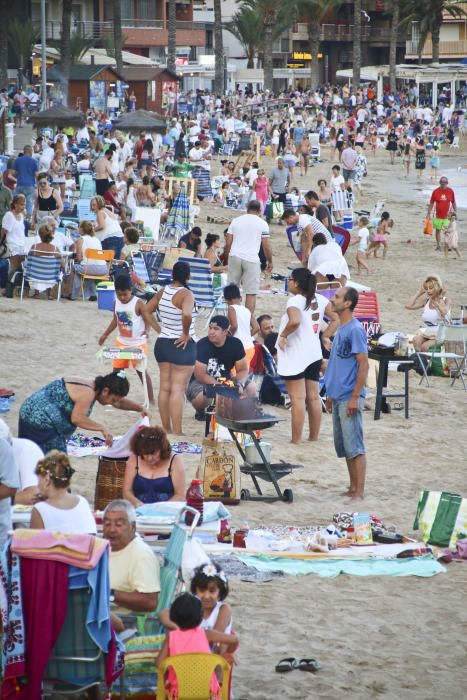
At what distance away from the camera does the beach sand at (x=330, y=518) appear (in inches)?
225

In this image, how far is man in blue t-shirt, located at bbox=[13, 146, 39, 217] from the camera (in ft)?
60.8

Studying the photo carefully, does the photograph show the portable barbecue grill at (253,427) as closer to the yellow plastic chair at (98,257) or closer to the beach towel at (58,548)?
the beach towel at (58,548)

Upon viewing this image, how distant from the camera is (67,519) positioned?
18.1 feet

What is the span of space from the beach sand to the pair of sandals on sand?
0.04 m

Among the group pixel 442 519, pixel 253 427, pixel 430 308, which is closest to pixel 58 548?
pixel 442 519

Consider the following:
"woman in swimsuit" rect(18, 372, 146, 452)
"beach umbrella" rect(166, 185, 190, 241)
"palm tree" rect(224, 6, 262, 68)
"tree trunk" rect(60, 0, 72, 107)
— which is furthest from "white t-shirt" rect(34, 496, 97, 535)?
"palm tree" rect(224, 6, 262, 68)

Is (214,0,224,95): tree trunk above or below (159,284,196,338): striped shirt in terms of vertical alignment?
above

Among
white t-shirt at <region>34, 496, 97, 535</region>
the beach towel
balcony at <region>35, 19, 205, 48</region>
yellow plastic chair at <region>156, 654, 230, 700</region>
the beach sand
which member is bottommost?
the beach sand

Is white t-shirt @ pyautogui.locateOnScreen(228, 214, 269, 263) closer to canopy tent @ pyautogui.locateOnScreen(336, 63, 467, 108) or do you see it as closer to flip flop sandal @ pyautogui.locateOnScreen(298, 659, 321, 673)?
flip flop sandal @ pyautogui.locateOnScreen(298, 659, 321, 673)

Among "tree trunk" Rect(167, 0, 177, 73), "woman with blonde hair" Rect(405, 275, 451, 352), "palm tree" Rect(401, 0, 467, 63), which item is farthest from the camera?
"palm tree" Rect(401, 0, 467, 63)

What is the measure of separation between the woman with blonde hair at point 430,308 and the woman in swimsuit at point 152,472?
6446 millimetres

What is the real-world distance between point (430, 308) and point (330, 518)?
17.4 ft

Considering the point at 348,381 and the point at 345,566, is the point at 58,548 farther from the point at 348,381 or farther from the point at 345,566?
the point at 348,381

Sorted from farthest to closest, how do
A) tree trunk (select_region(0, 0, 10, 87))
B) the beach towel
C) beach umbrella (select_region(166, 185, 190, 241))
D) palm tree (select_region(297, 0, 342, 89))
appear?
palm tree (select_region(297, 0, 342, 89)), tree trunk (select_region(0, 0, 10, 87)), beach umbrella (select_region(166, 185, 190, 241)), the beach towel
